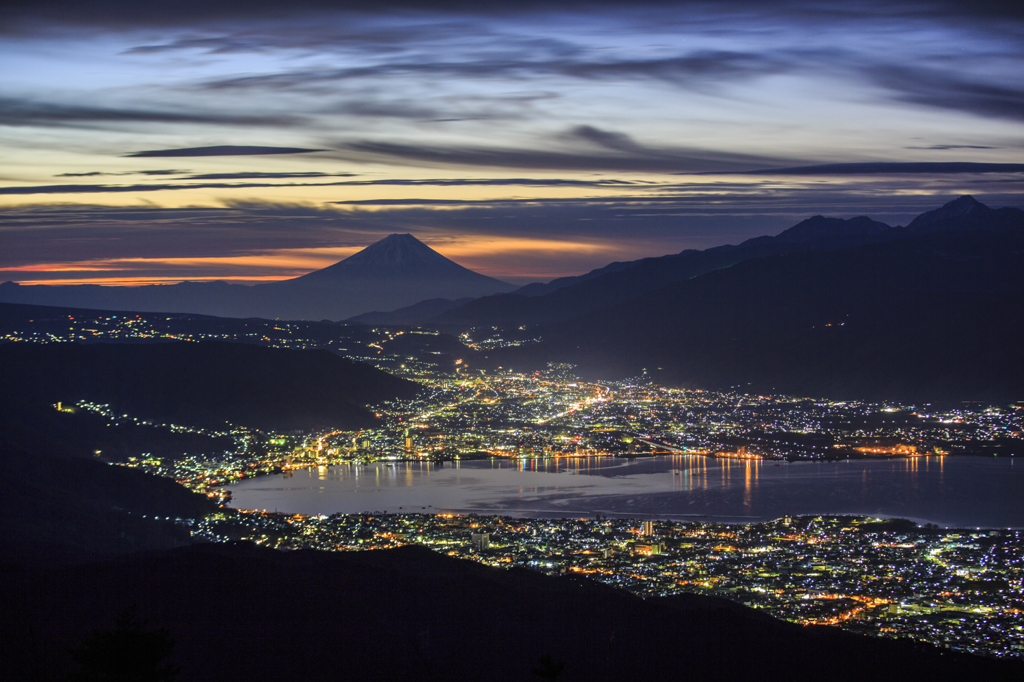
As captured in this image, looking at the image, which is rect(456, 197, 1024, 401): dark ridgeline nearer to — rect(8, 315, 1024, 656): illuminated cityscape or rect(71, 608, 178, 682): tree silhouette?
rect(8, 315, 1024, 656): illuminated cityscape

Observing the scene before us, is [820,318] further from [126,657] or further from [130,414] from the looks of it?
[126,657]

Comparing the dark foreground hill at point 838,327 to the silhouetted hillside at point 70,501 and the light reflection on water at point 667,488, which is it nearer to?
the light reflection on water at point 667,488

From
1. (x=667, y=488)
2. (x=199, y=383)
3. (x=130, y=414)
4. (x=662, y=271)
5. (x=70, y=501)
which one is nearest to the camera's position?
(x=70, y=501)

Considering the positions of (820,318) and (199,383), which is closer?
(199,383)

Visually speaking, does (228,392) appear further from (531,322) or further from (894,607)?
(531,322)

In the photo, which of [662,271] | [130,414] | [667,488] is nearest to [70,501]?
[667,488]

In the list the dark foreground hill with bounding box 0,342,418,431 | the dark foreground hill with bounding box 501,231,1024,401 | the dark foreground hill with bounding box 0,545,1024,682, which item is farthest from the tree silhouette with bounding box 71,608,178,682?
the dark foreground hill with bounding box 501,231,1024,401

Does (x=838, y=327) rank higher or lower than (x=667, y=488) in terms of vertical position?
higher
